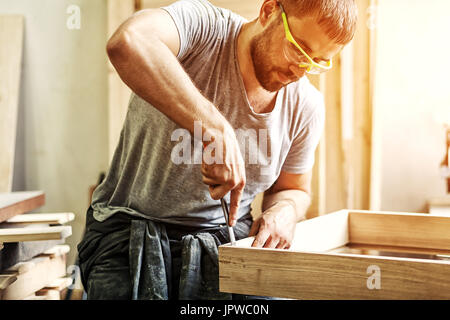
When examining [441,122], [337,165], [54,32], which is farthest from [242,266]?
[54,32]

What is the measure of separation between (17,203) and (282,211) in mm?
848

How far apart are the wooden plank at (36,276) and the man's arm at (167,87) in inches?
31.6

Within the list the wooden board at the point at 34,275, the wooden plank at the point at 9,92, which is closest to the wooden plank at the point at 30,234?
the wooden board at the point at 34,275

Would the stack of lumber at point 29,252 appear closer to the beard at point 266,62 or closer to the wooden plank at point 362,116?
the beard at point 266,62

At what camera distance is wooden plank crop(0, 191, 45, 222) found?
1.58 metres

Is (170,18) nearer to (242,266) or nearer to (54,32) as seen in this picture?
(242,266)

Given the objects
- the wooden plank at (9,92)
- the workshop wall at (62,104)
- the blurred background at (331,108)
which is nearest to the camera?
the blurred background at (331,108)

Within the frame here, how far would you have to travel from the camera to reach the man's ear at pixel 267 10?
1.19 metres

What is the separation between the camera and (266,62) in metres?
1.25

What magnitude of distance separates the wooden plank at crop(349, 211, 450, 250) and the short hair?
0.57 metres

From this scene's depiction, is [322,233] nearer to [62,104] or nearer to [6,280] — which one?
[6,280]

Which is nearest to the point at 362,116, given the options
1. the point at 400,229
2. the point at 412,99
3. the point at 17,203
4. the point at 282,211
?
the point at 412,99

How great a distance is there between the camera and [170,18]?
1.08 metres

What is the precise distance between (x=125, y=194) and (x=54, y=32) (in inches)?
69.4
